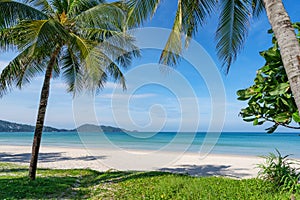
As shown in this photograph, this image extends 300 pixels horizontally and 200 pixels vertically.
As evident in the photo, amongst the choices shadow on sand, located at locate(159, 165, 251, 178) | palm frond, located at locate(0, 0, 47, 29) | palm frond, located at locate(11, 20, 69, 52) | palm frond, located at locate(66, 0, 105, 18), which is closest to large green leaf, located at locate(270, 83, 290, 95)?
palm frond, located at locate(11, 20, 69, 52)

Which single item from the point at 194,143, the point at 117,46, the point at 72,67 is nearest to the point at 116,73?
the point at 117,46

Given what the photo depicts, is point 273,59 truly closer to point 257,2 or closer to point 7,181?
point 257,2

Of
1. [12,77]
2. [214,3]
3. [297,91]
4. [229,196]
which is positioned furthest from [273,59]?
[12,77]

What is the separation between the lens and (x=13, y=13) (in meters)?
6.29

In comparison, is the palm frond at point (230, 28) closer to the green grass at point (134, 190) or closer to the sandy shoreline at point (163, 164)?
the green grass at point (134, 190)

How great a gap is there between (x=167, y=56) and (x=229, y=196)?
321cm

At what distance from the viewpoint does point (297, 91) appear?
7.47 feet

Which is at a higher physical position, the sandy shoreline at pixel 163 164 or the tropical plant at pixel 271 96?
the tropical plant at pixel 271 96

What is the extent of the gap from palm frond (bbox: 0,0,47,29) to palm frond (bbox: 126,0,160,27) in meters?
2.66

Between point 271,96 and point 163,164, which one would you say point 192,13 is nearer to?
point 271,96

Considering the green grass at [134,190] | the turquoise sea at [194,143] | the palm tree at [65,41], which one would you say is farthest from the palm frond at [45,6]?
the turquoise sea at [194,143]

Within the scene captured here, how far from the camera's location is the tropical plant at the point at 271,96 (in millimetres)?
2471

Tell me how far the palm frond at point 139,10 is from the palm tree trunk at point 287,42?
311 centimetres

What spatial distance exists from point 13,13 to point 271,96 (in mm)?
6029
